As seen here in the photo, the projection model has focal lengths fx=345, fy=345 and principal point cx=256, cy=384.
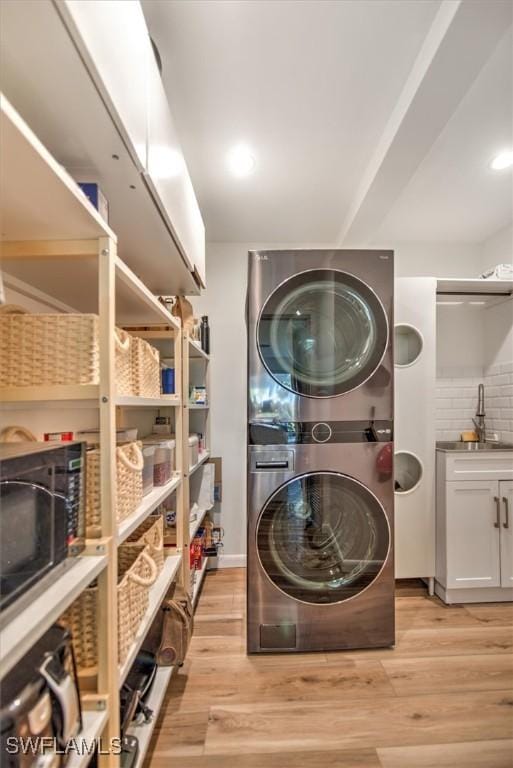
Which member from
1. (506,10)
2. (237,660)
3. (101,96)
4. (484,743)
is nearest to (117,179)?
(101,96)

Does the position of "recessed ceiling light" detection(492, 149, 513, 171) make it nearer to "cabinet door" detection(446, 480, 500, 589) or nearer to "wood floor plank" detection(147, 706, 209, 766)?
"cabinet door" detection(446, 480, 500, 589)

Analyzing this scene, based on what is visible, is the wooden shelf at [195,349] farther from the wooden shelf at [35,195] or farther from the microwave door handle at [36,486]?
the microwave door handle at [36,486]

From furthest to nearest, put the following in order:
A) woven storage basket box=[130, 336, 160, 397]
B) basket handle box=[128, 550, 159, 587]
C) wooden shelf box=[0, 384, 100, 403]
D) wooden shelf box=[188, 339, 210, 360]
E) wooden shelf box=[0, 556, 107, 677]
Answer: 1. wooden shelf box=[188, 339, 210, 360]
2. woven storage basket box=[130, 336, 160, 397]
3. basket handle box=[128, 550, 159, 587]
4. wooden shelf box=[0, 384, 100, 403]
5. wooden shelf box=[0, 556, 107, 677]

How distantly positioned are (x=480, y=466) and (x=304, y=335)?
1423 millimetres

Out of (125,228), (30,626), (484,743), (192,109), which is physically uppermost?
(192,109)

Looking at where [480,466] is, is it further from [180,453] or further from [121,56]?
[121,56]

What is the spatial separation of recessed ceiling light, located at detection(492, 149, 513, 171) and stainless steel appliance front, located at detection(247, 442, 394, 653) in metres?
1.63

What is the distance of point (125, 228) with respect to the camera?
119 centimetres

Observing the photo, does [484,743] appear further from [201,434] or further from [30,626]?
[201,434]

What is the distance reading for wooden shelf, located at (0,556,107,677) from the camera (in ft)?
1.70

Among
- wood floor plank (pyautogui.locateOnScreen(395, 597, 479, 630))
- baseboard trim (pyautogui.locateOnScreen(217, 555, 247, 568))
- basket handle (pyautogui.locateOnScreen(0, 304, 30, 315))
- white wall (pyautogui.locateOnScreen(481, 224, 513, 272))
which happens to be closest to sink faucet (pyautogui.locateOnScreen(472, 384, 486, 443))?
white wall (pyautogui.locateOnScreen(481, 224, 513, 272))

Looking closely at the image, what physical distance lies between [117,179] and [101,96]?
0.80 ft

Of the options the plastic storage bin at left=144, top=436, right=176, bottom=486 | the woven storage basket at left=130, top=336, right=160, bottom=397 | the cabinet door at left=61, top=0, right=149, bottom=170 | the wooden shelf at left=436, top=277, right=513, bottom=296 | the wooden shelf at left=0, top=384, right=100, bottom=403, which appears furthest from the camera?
the wooden shelf at left=436, top=277, right=513, bottom=296

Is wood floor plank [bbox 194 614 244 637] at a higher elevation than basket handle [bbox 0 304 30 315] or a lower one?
lower
